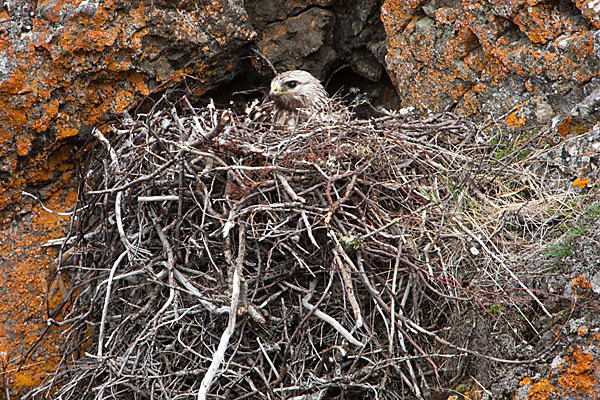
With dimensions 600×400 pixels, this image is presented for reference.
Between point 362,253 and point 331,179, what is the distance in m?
0.41

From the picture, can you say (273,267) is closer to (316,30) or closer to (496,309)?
(496,309)

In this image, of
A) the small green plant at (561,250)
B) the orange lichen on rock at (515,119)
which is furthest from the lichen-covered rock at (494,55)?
the small green plant at (561,250)

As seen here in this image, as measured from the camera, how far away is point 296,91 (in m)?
4.55

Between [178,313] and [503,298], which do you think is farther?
[178,313]

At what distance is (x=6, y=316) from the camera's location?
13.0 feet

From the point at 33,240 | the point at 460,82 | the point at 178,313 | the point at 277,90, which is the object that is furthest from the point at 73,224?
the point at 460,82

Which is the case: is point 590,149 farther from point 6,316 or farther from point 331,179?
point 6,316

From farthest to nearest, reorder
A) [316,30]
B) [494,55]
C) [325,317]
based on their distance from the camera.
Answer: [316,30], [494,55], [325,317]

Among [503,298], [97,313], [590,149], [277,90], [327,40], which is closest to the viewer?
[503,298]

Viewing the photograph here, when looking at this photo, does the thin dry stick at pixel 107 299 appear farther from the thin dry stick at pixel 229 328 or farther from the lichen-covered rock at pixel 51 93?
the lichen-covered rock at pixel 51 93

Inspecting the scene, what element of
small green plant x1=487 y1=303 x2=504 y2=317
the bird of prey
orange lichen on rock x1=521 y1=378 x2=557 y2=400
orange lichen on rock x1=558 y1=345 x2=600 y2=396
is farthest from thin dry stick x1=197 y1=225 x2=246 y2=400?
the bird of prey

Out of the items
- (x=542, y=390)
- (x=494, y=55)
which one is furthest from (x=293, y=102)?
(x=542, y=390)

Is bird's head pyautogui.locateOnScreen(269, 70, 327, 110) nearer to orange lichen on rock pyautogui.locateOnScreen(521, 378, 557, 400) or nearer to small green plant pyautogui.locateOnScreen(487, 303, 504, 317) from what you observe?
small green plant pyautogui.locateOnScreen(487, 303, 504, 317)

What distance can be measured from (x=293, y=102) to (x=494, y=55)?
1.34 m
